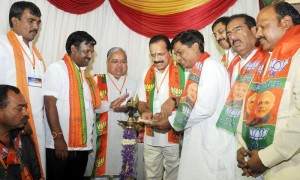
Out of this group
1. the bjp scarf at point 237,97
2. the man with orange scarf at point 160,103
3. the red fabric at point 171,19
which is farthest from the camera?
the red fabric at point 171,19

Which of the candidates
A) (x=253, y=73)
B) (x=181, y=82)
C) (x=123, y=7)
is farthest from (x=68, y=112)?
(x=123, y=7)

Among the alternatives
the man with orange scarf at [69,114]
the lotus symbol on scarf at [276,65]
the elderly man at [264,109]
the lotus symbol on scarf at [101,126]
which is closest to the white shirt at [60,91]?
the man with orange scarf at [69,114]

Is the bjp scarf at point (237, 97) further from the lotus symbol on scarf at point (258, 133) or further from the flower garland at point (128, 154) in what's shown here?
the flower garland at point (128, 154)

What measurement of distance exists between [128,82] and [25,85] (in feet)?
5.05

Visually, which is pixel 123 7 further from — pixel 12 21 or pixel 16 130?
pixel 16 130

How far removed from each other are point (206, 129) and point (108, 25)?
3.54 meters

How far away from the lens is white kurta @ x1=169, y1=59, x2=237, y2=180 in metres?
2.48

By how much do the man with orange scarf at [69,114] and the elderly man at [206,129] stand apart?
1224 millimetres

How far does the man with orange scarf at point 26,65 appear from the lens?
10.1ft

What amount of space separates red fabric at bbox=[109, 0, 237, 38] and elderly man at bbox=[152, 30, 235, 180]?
2548 mm

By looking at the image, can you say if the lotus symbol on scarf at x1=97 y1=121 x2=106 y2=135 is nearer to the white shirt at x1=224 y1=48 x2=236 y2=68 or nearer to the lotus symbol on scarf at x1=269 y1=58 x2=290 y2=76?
the white shirt at x1=224 y1=48 x2=236 y2=68

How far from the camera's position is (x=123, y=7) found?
5355 mm

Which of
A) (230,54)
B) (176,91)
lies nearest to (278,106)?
(230,54)

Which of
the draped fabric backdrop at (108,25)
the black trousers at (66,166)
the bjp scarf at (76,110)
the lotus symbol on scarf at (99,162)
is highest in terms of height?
the draped fabric backdrop at (108,25)
